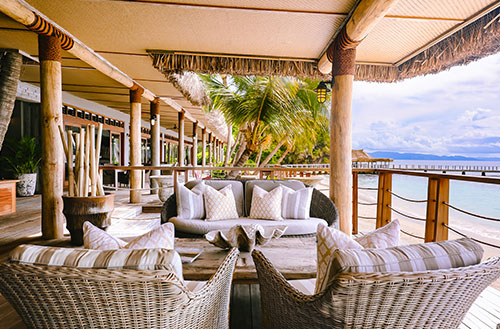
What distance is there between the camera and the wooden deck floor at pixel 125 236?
1849 millimetres

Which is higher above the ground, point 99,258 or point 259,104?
point 259,104

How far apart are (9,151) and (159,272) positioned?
7788 mm

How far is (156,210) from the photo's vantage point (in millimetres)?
5414

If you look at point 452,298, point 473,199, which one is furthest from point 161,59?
point 473,199

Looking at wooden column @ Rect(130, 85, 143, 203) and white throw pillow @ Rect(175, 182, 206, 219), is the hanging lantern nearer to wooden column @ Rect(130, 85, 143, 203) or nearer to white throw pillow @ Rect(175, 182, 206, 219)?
white throw pillow @ Rect(175, 182, 206, 219)

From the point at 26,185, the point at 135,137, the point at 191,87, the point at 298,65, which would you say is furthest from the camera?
the point at 26,185

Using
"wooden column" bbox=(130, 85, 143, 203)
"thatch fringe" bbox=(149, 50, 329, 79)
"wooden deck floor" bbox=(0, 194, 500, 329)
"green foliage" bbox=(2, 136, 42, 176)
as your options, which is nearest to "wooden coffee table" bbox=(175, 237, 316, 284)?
"wooden deck floor" bbox=(0, 194, 500, 329)

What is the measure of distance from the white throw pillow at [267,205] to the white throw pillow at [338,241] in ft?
6.35

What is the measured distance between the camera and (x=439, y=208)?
2.83m

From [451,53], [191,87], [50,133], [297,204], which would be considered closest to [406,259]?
[297,204]

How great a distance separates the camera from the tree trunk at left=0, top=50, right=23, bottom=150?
393cm

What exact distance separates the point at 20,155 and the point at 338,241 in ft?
25.0

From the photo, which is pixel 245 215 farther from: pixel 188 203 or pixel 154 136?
pixel 154 136

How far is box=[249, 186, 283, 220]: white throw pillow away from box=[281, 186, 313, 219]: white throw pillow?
0.09m
